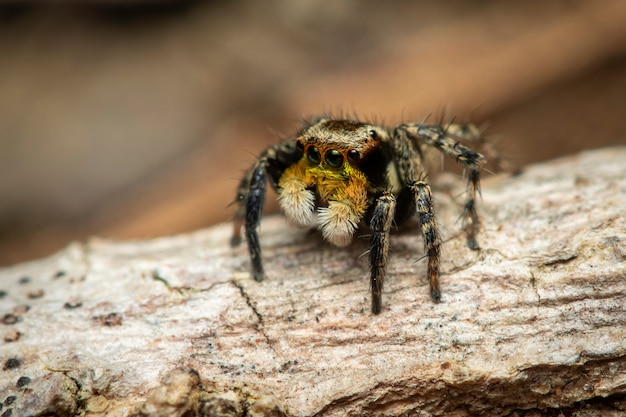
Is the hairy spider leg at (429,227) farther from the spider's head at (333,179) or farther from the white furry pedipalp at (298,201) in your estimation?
the white furry pedipalp at (298,201)

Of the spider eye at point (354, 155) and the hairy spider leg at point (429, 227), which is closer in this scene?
the hairy spider leg at point (429, 227)

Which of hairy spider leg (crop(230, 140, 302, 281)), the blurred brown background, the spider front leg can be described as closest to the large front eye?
hairy spider leg (crop(230, 140, 302, 281))

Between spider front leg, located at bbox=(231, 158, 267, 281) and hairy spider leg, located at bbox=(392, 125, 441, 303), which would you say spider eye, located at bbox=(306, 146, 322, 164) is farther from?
hairy spider leg, located at bbox=(392, 125, 441, 303)

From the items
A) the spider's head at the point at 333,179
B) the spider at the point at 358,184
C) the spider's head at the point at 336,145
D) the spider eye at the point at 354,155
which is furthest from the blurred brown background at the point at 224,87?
the spider eye at the point at 354,155

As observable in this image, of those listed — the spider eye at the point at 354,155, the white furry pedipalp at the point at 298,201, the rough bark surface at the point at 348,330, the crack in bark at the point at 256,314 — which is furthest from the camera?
the white furry pedipalp at the point at 298,201

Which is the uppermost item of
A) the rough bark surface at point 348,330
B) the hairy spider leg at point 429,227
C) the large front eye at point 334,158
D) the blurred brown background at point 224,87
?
the blurred brown background at point 224,87

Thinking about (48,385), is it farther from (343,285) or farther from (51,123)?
(51,123)

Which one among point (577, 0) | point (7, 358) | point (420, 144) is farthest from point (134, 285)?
point (577, 0)

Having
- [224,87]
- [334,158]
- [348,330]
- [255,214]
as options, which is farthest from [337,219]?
[224,87]
